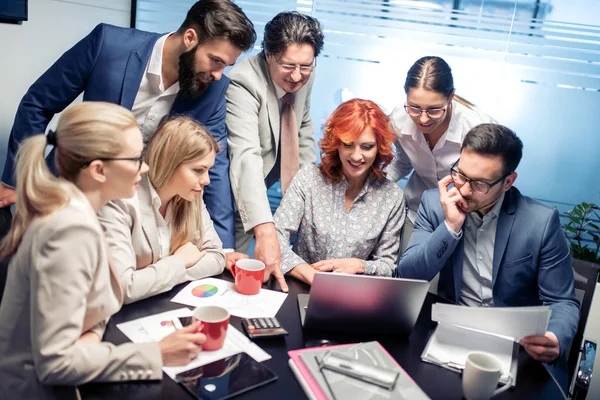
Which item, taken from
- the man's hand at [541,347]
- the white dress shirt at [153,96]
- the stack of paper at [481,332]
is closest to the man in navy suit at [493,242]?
the man's hand at [541,347]

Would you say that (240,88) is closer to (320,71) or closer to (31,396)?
(31,396)

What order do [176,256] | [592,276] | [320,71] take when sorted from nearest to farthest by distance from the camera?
[176,256] → [592,276] → [320,71]

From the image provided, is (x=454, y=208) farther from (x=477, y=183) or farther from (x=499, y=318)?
(x=499, y=318)

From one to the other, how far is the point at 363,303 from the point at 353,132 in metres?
0.89

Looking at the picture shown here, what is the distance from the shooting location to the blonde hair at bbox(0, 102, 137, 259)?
3.52ft

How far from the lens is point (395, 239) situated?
2.14 meters

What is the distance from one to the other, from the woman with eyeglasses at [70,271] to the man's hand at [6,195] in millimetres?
663

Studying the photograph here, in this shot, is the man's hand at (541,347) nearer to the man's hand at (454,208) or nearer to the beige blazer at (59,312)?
the man's hand at (454,208)

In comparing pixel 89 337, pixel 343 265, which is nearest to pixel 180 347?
pixel 89 337

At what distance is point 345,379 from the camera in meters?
1.13

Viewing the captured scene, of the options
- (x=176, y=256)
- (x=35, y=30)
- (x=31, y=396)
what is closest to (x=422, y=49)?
(x=35, y=30)

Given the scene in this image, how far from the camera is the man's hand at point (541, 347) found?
1.40m

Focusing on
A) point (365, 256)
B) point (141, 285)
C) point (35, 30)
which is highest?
point (35, 30)

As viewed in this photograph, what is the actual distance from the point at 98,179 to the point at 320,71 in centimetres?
302
